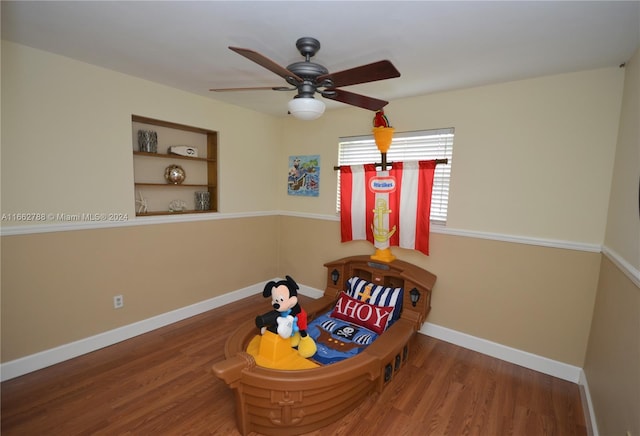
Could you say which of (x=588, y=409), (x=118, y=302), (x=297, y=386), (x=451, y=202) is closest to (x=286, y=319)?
(x=297, y=386)

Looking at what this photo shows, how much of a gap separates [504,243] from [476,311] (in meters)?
0.69

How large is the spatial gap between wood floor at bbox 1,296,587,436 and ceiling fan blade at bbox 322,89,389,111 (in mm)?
2069

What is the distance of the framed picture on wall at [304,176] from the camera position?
363 centimetres

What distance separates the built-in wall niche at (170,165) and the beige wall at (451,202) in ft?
0.77

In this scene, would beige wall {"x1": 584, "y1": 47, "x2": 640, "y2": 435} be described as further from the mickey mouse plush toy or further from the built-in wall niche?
the built-in wall niche

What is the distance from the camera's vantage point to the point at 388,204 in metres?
2.99

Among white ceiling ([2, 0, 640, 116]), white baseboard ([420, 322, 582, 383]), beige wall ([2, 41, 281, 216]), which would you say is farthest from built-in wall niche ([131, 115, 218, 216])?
white baseboard ([420, 322, 582, 383])

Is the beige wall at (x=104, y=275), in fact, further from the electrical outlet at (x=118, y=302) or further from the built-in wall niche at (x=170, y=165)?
the built-in wall niche at (x=170, y=165)

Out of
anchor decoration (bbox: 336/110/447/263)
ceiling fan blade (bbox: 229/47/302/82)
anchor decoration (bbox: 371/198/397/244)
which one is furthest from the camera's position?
anchor decoration (bbox: 371/198/397/244)

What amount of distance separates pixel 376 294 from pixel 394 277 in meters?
0.27

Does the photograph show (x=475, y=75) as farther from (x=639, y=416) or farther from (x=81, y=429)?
(x=81, y=429)

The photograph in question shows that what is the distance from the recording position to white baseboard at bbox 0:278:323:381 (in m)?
2.14

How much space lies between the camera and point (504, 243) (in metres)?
2.50

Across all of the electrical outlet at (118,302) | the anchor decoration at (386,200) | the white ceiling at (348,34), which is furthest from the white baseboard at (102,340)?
the white ceiling at (348,34)
